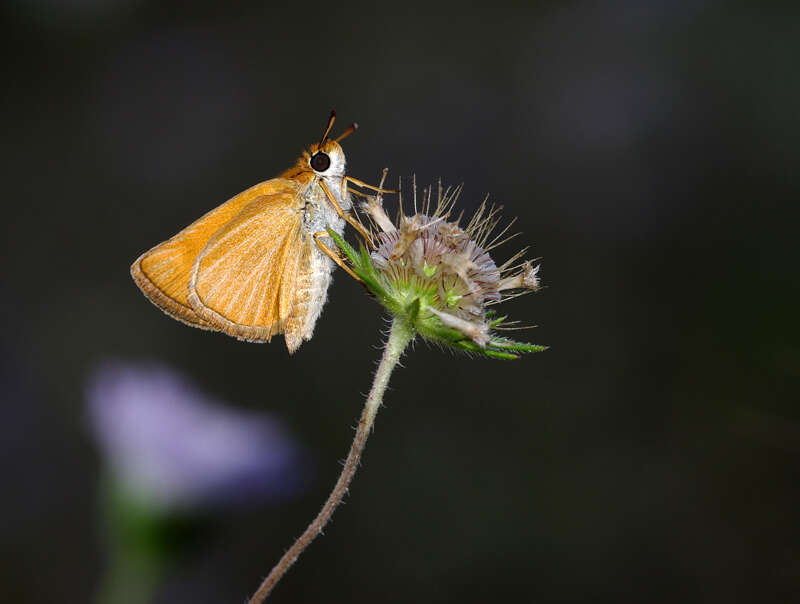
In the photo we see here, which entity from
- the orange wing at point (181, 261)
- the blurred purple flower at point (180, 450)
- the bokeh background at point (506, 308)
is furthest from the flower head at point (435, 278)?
the bokeh background at point (506, 308)

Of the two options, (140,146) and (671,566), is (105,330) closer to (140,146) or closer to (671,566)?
(140,146)

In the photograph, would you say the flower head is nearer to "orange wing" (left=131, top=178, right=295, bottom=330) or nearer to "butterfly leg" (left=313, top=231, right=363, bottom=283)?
"butterfly leg" (left=313, top=231, right=363, bottom=283)

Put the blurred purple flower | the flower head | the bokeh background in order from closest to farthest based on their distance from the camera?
the flower head
the blurred purple flower
the bokeh background

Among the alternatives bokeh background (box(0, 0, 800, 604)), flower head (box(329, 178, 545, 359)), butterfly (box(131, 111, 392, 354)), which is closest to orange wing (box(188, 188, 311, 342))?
butterfly (box(131, 111, 392, 354))

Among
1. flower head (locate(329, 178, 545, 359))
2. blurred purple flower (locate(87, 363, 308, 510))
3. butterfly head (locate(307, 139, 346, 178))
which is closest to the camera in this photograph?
flower head (locate(329, 178, 545, 359))

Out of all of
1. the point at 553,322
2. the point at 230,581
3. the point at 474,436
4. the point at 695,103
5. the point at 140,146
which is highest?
the point at 695,103

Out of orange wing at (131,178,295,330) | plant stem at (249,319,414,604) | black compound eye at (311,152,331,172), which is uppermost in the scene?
black compound eye at (311,152,331,172)

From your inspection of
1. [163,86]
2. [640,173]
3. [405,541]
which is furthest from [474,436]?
[163,86]
